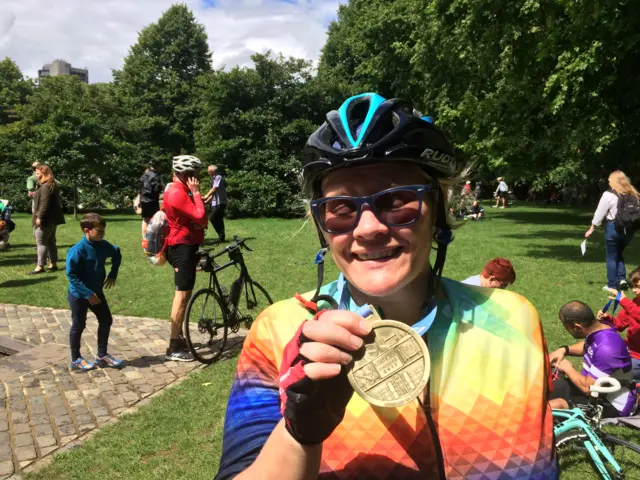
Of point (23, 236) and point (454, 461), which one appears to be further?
point (23, 236)

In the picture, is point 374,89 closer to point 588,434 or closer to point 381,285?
point 588,434

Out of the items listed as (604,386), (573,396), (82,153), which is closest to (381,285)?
(604,386)

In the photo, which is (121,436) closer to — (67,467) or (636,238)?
(67,467)

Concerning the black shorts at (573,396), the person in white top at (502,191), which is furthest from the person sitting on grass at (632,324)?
the person in white top at (502,191)

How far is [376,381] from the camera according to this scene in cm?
138

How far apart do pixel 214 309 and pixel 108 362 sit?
1457mm

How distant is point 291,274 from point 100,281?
5591 mm

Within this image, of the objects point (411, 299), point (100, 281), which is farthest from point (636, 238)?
point (411, 299)

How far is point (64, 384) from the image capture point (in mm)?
5762

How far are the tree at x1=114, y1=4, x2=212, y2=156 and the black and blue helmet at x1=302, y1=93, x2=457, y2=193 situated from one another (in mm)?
32879

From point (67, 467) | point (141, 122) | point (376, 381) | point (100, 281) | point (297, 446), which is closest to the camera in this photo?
point (297, 446)

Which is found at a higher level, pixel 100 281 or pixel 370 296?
pixel 370 296

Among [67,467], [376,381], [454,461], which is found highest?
[376,381]

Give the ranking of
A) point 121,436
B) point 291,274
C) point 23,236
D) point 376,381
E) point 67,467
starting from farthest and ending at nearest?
point 23,236
point 291,274
point 121,436
point 67,467
point 376,381
